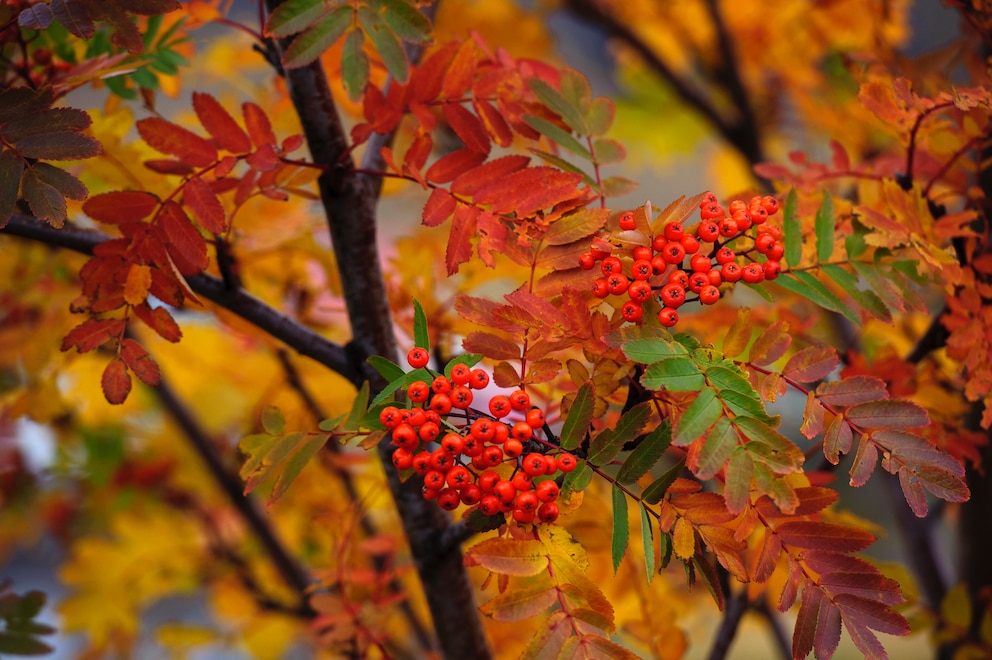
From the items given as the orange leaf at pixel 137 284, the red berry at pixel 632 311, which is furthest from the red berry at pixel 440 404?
the orange leaf at pixel 137 284

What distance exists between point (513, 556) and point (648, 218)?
7.6 inches

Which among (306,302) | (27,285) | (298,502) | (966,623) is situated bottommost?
(966,623)

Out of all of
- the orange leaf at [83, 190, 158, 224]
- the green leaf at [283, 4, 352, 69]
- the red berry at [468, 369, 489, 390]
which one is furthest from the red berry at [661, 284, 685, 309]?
the orange leaf at [83, 190, 158, 224]

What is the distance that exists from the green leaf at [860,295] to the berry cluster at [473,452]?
218 millimetres

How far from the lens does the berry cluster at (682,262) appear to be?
411mm

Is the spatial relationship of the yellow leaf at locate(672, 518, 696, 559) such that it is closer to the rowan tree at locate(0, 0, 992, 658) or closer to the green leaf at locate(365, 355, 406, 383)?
the rowan tree at locate(0, 0, 992, 658)

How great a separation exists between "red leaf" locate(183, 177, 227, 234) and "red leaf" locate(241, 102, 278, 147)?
0.06m

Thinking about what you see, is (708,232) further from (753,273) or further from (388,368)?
(388,368)

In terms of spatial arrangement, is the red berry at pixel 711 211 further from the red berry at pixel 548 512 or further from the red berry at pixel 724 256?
the red berry at pixel 548 512

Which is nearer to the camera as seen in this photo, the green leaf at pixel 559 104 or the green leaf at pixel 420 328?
the green leaf at pixel 420 328

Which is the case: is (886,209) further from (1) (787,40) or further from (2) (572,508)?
(1) (787,40)

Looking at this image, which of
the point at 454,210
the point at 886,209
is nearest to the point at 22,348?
the point at 454,210

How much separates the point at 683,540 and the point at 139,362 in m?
0.33

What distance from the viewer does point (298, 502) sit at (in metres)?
1.15
